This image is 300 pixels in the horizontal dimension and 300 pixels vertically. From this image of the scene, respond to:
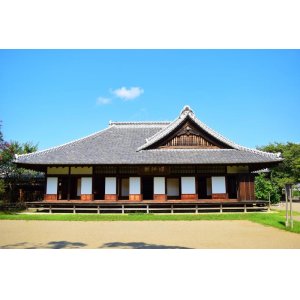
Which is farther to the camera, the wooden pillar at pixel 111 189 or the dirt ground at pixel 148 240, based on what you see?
the wooden pillar at pixel 111 189

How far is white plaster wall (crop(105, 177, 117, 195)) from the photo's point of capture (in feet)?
64.0

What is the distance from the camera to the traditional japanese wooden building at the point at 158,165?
62.5 ft

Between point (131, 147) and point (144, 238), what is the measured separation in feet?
40.9

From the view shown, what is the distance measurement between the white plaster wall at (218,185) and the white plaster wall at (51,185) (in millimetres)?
10721

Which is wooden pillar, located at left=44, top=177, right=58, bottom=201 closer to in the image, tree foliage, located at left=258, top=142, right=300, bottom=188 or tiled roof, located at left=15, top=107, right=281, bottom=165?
tiled roof, located at left=15, top=107, right=281, bottom=165

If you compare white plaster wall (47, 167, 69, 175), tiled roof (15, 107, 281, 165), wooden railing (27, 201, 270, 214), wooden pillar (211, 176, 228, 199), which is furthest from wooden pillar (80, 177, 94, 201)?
wooden pillar (211, 176, 228, 199)

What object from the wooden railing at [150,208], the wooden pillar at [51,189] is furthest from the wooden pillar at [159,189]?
the wooden pillar at [51,189]

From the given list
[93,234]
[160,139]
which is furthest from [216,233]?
[160,139]

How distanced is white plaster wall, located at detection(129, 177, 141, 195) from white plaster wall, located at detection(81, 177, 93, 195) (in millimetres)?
2737

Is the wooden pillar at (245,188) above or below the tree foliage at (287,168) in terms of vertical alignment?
below

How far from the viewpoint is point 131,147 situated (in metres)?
21.5

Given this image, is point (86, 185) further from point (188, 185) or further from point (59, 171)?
point (188, 185)

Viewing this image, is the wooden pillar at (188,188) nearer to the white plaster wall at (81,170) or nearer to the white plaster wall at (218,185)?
the white plaster wall at (218,185)
